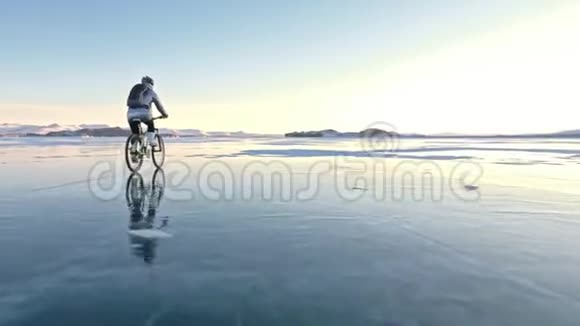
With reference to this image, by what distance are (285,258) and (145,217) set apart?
2.63 m

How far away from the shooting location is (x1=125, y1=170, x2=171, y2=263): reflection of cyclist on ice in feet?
13.1

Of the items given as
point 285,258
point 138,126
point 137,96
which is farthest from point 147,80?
point 285,258

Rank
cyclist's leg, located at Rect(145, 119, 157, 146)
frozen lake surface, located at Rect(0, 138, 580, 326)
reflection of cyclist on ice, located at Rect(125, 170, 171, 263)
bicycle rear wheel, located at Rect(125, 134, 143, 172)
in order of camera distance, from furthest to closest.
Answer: cyclist's leg, located at Rect(145, 119, 157, 146) < bicycle rear wheel, located at Rect(125, 134, 143, 172) < reflection of cyclist on ice, located at Rect(125, 170, 171, 263) < frozen lake surface, located at Rect(0, 138, 580, 326)

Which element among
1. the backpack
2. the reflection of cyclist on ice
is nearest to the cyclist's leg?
the backpack

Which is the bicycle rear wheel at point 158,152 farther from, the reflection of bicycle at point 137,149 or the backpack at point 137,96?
the backpack at point 137,96

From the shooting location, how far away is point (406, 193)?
7922 mm

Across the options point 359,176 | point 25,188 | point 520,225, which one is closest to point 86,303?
point 520,225

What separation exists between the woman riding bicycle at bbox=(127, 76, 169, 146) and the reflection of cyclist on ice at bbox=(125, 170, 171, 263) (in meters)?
2.02

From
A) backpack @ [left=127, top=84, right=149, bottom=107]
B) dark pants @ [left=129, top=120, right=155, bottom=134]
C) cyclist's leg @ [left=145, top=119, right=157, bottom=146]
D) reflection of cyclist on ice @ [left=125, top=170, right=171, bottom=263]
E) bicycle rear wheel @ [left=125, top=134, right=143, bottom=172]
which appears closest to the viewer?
reflection of cyclist on ice @ [left=125, top=170, right=171, bottom=263]

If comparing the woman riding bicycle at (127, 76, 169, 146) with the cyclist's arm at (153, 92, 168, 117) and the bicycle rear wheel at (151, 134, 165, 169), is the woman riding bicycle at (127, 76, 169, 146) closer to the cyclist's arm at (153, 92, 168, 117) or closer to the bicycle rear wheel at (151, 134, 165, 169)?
the cyclist's arm at (153, 92, 168, 117)

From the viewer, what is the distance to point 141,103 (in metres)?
10.2

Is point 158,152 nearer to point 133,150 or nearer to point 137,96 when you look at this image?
point 133,150

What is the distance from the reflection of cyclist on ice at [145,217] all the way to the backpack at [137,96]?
7.36 ft

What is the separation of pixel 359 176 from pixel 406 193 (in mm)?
2892
